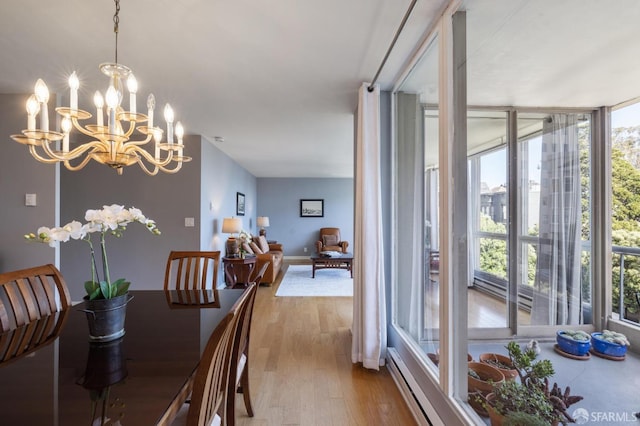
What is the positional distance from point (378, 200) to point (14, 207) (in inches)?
138

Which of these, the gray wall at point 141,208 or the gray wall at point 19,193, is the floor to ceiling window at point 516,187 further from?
the gray wall at point 19,193

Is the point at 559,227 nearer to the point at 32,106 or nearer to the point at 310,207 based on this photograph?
the point at 32,106

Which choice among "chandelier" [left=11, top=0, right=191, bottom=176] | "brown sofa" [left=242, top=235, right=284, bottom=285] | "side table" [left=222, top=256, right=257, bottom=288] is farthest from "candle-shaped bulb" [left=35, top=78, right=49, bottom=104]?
"side table" [left=222, top=256, right=257, bottom=288]

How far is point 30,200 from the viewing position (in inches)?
110

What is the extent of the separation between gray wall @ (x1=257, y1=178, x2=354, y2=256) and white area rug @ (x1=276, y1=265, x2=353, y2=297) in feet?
6.53

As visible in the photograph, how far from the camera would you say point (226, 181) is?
Result: 5484mm

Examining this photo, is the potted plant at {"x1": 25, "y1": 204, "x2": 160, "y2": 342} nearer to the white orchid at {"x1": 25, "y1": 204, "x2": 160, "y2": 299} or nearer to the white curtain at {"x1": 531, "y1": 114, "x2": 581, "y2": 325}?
the white orchid at {"x1": 25, "y1": 204, "x2": 160, "y2": 299}

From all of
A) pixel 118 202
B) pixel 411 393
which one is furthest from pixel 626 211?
pixel 118 202

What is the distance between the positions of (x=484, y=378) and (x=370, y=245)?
1.15 m

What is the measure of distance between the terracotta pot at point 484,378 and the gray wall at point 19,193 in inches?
143

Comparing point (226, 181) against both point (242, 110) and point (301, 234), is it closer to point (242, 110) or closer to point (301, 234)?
point (242, 110)

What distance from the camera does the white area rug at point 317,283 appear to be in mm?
4715

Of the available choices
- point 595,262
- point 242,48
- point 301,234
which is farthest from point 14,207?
point 301,234

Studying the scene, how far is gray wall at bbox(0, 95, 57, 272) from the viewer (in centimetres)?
275
